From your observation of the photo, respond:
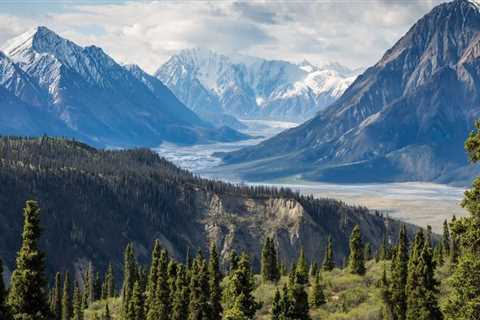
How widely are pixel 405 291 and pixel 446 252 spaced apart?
63336 mm

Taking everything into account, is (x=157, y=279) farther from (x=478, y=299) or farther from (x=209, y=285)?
(x=478, y=299)

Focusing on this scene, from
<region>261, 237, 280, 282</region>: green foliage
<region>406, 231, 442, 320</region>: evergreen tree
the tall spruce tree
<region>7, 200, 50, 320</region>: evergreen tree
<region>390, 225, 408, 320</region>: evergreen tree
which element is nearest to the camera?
the tall spruce tree

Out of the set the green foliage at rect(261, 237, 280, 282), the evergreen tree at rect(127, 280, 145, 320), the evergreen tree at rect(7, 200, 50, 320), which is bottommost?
the evergreen tree at rect(127, 280, 145, 320)

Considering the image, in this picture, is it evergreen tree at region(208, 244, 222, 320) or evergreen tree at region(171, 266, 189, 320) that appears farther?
evergreen tree at region(171, 266, 189, 320)

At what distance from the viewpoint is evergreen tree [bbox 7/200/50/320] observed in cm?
3894

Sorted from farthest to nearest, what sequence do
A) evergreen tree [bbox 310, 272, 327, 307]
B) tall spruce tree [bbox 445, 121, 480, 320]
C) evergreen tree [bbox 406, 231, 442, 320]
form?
evergreen tree [bbox 310, 272, 327, 307] < evergreen tree [bbox 406, 231, 442, 320] < tall spruce tree [bbox 445, 121, 480, 320]

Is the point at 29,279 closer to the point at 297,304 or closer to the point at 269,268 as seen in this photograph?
the point at 297,304

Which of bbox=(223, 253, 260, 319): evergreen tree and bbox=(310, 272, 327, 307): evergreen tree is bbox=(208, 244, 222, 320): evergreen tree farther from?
bbox=(223, 253, 260, 319): evergreen tree

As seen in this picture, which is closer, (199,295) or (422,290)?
(422,290)

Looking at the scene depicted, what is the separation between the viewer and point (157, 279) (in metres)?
77.1

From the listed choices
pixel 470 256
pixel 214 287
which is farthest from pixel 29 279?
pixel 214 287

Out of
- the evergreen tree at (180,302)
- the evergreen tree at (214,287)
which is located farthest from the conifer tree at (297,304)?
the evergreen tree at (180,302)

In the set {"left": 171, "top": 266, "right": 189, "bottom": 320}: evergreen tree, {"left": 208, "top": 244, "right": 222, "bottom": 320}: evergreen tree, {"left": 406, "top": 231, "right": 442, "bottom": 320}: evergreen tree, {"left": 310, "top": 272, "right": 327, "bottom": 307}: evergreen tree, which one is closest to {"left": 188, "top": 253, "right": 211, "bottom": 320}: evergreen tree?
{"left": 208, "top": 244, "right": 222, "bottom": 320}: evergreen tree

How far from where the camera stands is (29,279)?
39.0 metres
